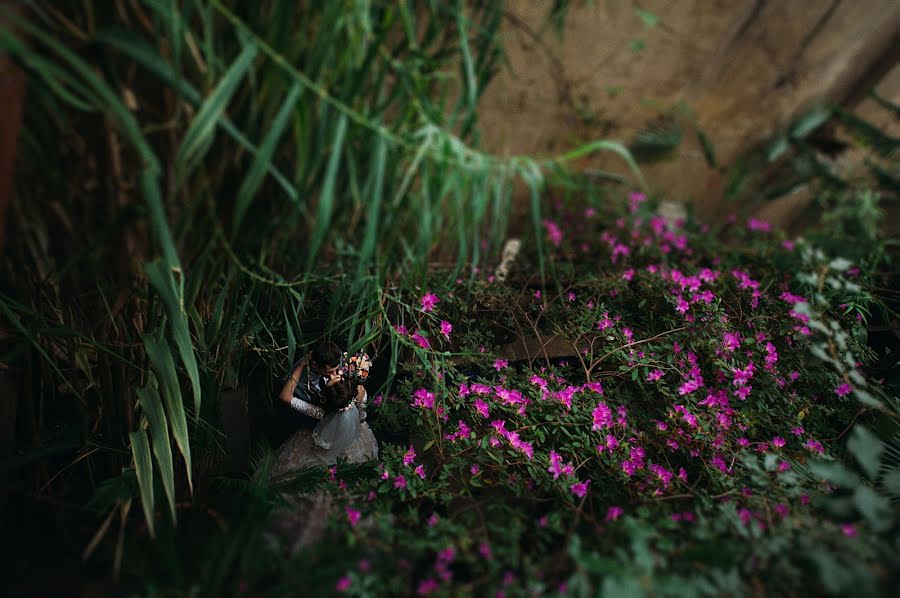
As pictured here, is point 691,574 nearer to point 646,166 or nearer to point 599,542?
point 599,542

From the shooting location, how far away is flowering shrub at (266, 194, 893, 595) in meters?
0.94

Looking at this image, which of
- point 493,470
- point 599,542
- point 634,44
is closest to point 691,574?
point 599,542

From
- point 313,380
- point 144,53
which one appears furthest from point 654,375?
point 144,53

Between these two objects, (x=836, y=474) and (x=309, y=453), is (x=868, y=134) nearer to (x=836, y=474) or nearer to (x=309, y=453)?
(x=836, y=474)

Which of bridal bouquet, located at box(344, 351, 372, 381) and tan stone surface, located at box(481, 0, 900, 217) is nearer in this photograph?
bridal bouquet, located at box(344, 351, 372, 381)

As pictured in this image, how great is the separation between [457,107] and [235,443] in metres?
1.44

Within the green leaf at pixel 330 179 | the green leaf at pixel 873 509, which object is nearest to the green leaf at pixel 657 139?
the green leaf at pixel 873 509

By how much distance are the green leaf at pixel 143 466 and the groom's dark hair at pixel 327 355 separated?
523 millimetres

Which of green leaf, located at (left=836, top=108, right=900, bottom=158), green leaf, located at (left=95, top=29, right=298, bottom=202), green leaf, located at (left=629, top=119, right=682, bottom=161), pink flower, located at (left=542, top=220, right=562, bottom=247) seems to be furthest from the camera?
green leaf, located at (left=629, top=119, right=682, bottom=161)

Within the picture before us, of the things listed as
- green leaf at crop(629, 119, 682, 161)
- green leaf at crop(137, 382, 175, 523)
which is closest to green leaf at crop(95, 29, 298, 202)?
green leaf at crop(137, 382, 175, 523)

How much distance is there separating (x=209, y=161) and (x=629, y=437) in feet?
4.54

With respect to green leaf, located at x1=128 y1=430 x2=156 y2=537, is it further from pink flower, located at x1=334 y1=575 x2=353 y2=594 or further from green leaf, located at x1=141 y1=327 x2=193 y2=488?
pink flower, located at x1=334 y1=575 x2=353 y2=594

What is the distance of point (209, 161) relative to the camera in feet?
3.18

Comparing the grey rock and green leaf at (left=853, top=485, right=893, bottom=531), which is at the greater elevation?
green leaf at (left=853, top=485, right=893, bottom=531)
